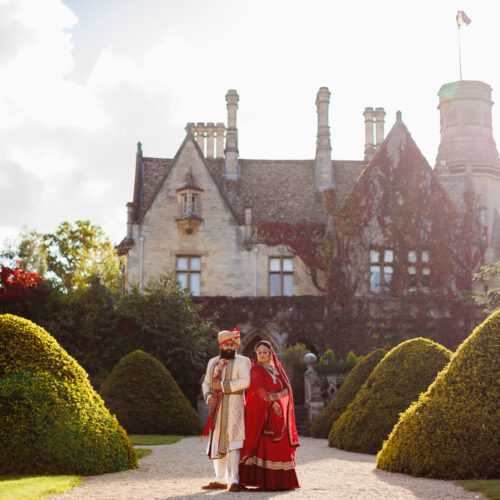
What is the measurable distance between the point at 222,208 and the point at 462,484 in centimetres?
2750

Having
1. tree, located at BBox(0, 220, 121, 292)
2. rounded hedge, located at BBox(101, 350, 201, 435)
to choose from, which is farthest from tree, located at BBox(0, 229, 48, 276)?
rounded hedge, located at BBox(101, 350, 201, 435)

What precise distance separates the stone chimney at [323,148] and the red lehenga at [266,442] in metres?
29.4

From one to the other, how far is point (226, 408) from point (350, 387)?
9049 mm

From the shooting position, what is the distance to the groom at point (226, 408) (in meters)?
11.0

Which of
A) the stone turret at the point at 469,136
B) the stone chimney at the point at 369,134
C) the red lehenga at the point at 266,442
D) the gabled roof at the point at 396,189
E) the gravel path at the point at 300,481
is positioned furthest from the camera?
the stone turret at the point at 469,136

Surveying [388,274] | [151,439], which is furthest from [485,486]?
[388,274]

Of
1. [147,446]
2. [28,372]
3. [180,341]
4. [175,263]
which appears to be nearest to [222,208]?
[175,263]

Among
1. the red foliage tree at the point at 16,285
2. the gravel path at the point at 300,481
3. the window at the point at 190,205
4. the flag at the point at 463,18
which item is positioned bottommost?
the gravel path at the point at 300,481

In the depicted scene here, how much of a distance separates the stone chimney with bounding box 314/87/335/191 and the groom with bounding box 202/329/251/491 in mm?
29190

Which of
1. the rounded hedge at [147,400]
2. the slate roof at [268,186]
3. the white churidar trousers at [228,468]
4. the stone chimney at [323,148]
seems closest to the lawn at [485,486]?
the white churidar trousers at [228,468]

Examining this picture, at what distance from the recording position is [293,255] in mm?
37750

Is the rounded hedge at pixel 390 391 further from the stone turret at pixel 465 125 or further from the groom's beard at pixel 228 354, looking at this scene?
the stone turret at pixel 465 125

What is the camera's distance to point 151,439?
20656mm

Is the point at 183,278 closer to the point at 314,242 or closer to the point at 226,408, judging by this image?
the point at 314,242
